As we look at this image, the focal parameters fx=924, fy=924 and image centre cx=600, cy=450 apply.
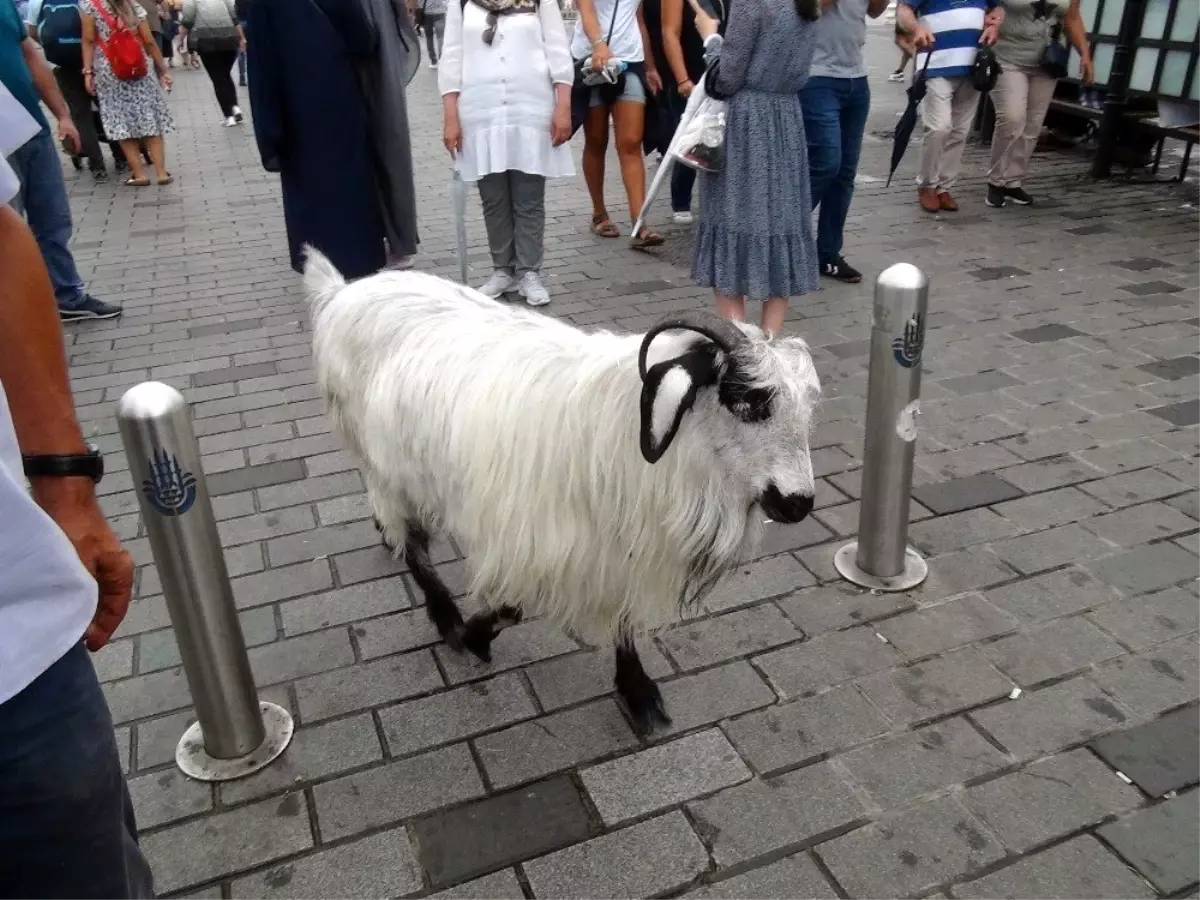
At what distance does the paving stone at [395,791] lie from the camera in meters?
2.53

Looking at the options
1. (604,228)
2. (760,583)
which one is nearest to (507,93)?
(604,228)

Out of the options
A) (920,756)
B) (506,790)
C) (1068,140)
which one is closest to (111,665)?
(506,790)

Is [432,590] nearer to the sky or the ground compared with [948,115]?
nearer to the ground

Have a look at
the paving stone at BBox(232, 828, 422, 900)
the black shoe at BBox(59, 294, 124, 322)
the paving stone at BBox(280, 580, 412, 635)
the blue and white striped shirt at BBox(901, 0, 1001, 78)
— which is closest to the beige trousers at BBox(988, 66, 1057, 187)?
the blue and white striped shirt at BBox(901, 0, 1001, 78)

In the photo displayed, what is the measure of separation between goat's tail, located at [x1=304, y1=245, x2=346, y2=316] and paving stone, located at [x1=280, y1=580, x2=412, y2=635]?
109cm

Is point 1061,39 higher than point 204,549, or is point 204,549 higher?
point 1061,39

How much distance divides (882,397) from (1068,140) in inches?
349

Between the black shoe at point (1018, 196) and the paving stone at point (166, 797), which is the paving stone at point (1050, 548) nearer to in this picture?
the paving stone at point (166, 797)

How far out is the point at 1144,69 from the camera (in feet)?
27.7

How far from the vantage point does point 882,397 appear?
10.6ft

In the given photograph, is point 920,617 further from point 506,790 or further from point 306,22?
point 306,22

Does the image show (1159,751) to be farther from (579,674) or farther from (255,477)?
(255,477)

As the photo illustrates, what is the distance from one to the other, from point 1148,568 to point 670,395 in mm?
2248

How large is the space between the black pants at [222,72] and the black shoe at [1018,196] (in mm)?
10596
